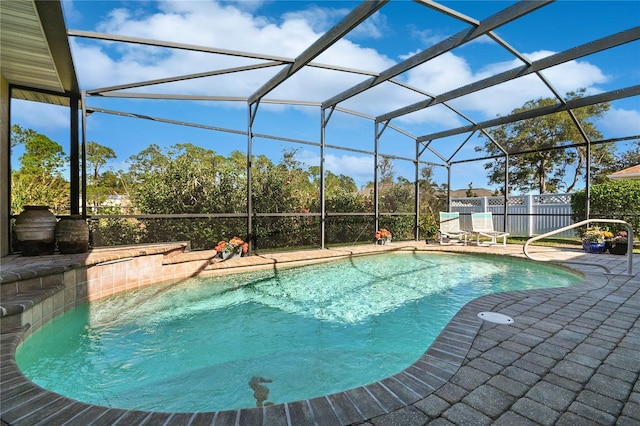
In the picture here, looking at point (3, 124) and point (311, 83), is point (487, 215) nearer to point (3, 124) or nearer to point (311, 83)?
point (311, 83)

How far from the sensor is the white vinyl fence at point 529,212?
10594mm

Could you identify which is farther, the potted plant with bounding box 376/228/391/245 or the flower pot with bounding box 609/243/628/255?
the potted plant with bounding box 376/228/391/245

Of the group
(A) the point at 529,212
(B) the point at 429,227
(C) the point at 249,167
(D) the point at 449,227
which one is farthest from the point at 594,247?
(C) the point at 249,167

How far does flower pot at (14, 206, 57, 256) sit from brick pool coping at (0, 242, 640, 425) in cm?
245

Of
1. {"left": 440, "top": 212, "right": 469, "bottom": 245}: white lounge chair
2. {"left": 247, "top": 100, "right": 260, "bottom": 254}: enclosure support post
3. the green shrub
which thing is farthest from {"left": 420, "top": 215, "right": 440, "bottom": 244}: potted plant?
Result: {"left": 247, "top": 100, "right": 260, "bottom": 254}: enclosure support post

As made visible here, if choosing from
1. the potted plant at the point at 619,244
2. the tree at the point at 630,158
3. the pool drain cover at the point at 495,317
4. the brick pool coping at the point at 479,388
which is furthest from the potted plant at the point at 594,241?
the tree at the point at 630,158

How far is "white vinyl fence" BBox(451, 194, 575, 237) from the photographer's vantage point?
10.6 metres

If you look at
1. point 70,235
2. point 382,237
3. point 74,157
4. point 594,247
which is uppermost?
point 74,157

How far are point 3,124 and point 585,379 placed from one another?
284 inches

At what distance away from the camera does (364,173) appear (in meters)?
9.41

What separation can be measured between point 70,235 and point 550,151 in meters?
18.6

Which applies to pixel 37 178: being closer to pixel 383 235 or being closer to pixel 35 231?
pixel 35 231

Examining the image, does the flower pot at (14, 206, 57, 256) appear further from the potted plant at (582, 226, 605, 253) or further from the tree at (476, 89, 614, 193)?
the tree at (476, 89, 614, 193)

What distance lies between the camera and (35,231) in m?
4.28
